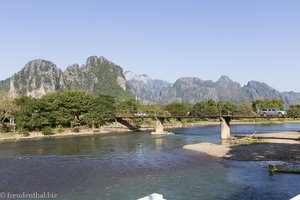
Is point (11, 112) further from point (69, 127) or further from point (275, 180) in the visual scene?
point (275, 180)

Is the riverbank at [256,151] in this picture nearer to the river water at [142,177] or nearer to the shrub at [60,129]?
the river water at [142,177]

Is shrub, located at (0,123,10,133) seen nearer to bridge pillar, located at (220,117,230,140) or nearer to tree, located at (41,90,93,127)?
tree, located at (41,90,93,127)

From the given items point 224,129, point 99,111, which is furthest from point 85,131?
point 224,129

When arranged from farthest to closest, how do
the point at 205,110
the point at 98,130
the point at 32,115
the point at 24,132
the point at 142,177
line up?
the point at 205,110
the point at 98,130
the point at 32,115
the point at 24,132
the point at 142,177

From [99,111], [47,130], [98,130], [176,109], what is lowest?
[98,130]

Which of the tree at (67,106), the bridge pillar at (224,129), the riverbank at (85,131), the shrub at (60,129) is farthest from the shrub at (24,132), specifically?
the bridge pillar at (224,129)

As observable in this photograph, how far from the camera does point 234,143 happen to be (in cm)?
8056

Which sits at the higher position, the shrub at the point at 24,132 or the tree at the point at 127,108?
the tree at the point at 127,108

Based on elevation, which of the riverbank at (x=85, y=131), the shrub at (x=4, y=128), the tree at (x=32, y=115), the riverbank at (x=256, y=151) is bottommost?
the riverbank at (x=256, y=151)

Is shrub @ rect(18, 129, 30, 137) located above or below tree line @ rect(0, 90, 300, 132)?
below

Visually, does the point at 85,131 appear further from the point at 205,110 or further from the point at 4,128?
the point at 205,110

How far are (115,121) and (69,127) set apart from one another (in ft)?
89.0

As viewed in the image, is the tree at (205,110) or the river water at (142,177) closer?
the river water at (142,177)

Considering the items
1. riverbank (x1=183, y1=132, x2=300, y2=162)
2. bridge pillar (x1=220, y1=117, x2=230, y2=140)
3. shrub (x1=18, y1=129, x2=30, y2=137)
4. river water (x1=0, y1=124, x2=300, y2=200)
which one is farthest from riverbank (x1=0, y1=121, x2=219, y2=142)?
riverbank (x1=183, y1=132, x2=300, y2=162)
